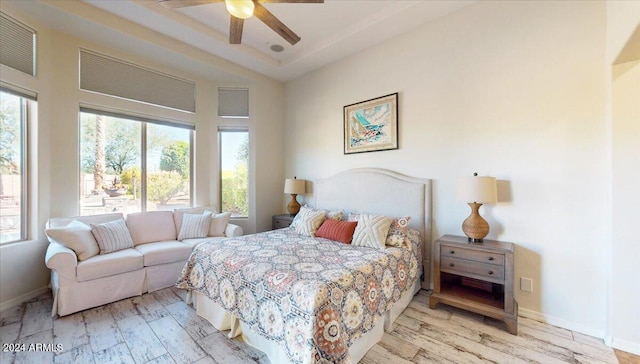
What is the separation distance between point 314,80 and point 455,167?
9.04 ft

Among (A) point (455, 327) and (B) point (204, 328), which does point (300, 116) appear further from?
(A) point (455, 327)

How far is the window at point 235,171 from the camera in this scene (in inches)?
181

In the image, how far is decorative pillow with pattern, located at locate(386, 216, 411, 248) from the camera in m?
2.65

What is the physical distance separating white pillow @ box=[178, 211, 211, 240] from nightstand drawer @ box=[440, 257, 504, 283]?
127 inches

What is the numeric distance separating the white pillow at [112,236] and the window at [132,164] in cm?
60

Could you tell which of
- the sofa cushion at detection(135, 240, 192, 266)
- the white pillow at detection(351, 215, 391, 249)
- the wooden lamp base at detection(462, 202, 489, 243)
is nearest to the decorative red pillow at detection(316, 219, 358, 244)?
the white pillow at detection(351, 215, 391, 249)

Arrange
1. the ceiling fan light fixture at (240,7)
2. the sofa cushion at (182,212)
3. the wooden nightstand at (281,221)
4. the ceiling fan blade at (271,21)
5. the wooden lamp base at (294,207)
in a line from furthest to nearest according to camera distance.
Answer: the wooden lamp base at (294,207)
the wooden nightstand at (281,221)
the sofa cushion at (182,212)
the ceiling fan blade at (271,21)
the ceiling fan light fixture at (240,7)

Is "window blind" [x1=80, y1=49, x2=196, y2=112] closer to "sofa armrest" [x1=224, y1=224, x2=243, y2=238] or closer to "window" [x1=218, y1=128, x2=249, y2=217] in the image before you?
"window" [x1=218, y1=128, x2=249, y2=217]

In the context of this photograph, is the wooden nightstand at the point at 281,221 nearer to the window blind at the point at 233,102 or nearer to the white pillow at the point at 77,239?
the window blind at the point at 233,102

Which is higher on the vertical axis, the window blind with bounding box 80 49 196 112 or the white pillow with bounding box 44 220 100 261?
the window blind with bounding box 80 49 196 112

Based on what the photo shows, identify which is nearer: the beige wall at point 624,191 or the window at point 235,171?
the beige wall at point 624,191

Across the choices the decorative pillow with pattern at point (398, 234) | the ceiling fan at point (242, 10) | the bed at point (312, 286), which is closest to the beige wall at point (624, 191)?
the bed at point (312, 286)

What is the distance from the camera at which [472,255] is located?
2.36 m

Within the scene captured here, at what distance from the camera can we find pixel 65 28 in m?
2.96
